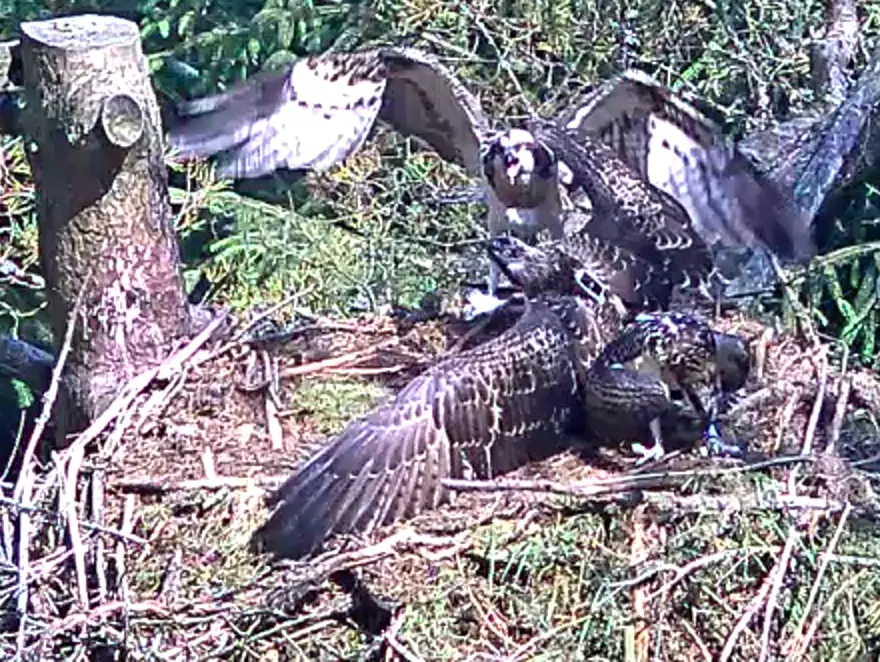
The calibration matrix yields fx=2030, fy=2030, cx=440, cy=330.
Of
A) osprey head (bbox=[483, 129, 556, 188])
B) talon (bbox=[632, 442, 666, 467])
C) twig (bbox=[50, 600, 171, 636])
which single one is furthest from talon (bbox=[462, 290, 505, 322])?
twig (bbox=[50, 600, 171, 636])

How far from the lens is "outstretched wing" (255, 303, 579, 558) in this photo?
16.8 feet

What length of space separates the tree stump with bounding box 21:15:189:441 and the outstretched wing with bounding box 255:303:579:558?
0.92 metres

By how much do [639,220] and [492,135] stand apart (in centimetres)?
70

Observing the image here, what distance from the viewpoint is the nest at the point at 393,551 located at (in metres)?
4.82

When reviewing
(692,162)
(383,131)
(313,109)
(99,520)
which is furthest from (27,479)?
(383,131)

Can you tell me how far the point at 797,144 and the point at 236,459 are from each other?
2548mm

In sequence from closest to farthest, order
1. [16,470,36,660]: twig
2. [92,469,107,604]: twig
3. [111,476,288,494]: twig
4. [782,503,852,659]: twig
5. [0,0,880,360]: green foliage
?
1. [16,470,36,660]: twig
2. [782,503,852,659]: twig
3. [92,469,107,604]: twig
4. [111,476,288,494]: twig
5. [0,0,880,360]: green foliage

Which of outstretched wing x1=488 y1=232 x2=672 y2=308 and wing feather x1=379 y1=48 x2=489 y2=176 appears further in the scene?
wing feather x1=379 y1=48 x2=489 y2=176

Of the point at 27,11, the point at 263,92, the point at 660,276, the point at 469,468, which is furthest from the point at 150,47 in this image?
the point at 469,468

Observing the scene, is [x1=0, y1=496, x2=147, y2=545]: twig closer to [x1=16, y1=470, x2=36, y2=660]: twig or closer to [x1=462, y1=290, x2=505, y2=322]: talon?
[x1=16, y1=470, x2=36, y2=660]: twig

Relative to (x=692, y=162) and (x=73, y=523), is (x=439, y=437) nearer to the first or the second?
(x=73, y=523)

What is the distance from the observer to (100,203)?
18.8 feet

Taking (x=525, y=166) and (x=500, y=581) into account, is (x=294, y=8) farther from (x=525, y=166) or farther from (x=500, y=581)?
(x=500, y=581)

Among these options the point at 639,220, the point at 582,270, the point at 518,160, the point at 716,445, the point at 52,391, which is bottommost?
the point at 716,445
